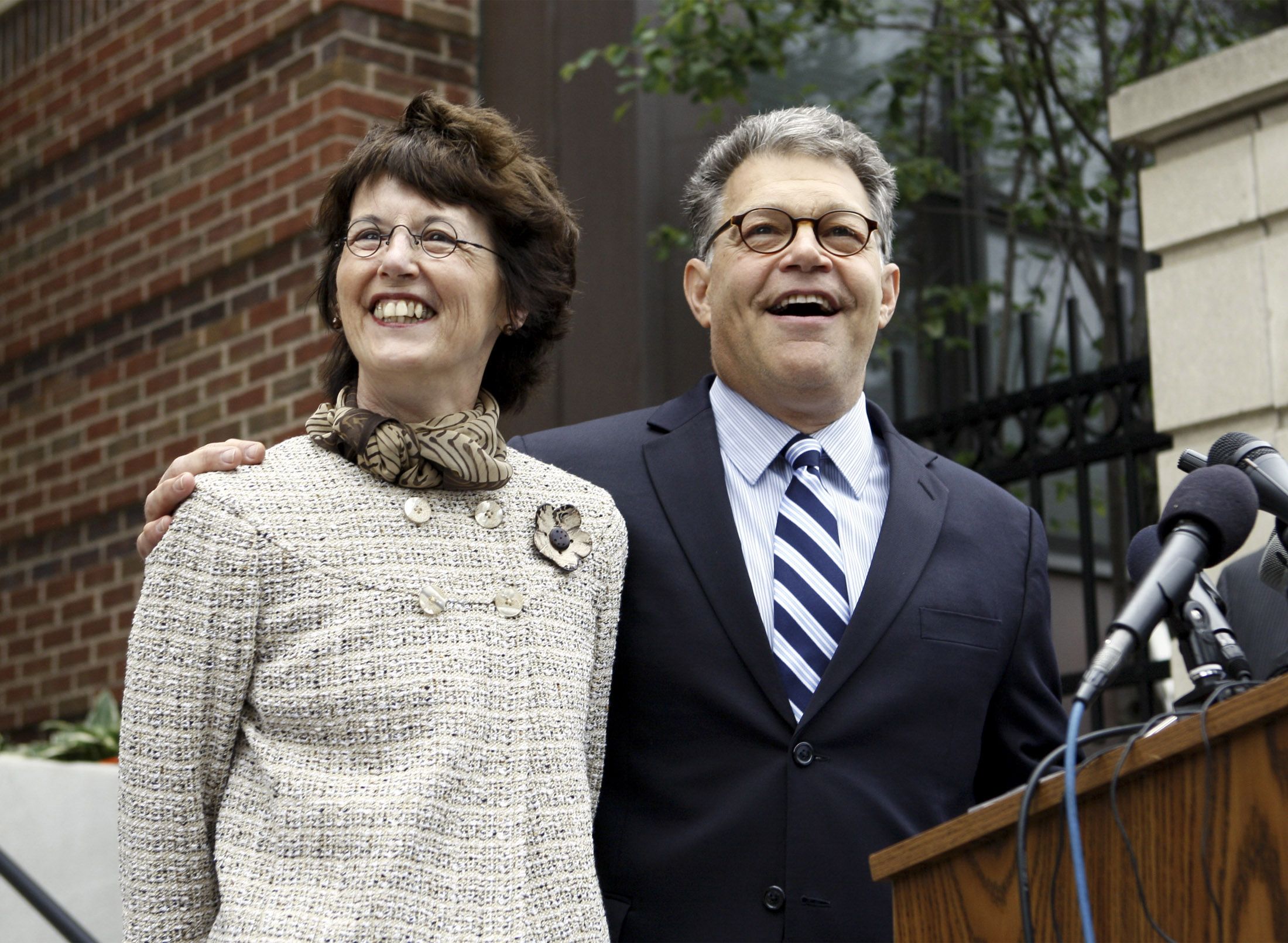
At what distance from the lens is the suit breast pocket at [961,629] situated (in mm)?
3152

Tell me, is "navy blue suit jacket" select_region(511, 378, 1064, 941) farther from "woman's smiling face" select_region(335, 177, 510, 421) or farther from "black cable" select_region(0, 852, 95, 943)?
"black cable" select_region(0, 852, 95, 943)

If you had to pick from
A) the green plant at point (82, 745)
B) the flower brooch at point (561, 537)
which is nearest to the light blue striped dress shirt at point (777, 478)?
the flower brooch at point (561, 537)

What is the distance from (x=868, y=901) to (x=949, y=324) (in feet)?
15.4

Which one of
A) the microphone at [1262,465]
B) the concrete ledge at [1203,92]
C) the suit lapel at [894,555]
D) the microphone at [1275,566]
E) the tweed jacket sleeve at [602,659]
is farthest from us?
the concrete ledge at [1203,92]

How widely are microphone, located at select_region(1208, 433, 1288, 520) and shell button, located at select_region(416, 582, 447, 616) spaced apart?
1154mm

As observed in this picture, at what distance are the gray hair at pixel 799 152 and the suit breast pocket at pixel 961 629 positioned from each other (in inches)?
31.7

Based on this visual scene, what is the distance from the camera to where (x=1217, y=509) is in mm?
2018

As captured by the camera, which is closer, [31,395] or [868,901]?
[868,901]

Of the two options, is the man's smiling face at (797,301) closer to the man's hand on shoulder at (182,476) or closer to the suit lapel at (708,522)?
the suit lapel at (708,522)

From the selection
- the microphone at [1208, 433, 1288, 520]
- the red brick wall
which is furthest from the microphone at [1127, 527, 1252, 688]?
the red brick wall

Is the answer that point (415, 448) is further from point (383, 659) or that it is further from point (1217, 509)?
point (1217, 509)

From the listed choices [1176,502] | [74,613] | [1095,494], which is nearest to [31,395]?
[74,613]

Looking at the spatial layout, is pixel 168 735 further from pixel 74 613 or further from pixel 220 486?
pixel 74 613

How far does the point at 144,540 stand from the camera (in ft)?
8.66
